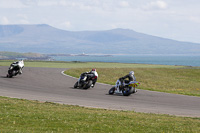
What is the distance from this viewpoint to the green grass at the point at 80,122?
1251 centimetres

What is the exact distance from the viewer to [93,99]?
77.2ft

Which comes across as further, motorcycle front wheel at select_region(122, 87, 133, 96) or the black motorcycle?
the black motorcycle

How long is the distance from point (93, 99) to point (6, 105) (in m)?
6.76

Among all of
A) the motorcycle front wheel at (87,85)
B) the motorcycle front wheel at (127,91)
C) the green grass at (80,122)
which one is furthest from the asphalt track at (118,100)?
the green grass at (80,122)

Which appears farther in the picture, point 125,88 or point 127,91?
point 125,88

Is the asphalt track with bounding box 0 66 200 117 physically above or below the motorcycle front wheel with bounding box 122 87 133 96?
below

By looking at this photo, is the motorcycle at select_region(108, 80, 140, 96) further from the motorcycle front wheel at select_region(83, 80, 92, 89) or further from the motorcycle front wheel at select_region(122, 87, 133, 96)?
the motorcycle front wheel at select_region(83, 80, 92, 89)

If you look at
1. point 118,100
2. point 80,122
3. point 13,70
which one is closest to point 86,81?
point 118,100

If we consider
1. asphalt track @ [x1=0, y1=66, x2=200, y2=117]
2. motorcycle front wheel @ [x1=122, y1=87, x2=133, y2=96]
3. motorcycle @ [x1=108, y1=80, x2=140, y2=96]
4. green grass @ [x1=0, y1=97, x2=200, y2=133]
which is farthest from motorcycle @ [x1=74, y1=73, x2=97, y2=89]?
green grass @ [x1=0, y1=97, x2=200, y2=133]

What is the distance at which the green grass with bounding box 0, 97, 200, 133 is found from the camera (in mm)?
12512

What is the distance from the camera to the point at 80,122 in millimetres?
13961

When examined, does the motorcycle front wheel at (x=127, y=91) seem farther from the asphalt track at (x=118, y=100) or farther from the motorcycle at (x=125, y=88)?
Result: the asphalt track at (x=118, y=100)

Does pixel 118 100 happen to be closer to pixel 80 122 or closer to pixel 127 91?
pixel 127 91

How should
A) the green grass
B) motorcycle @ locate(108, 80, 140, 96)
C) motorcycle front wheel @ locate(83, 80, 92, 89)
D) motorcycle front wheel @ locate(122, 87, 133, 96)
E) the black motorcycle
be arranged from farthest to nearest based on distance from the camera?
the black motorcycle, motorcycle front wheel @ locate(83, 80, 92, 89), motorcycle front wheel @ locate(122, 87, 133, 96), motorcycle @ locate(108, 80, 140, 96), the green grass
